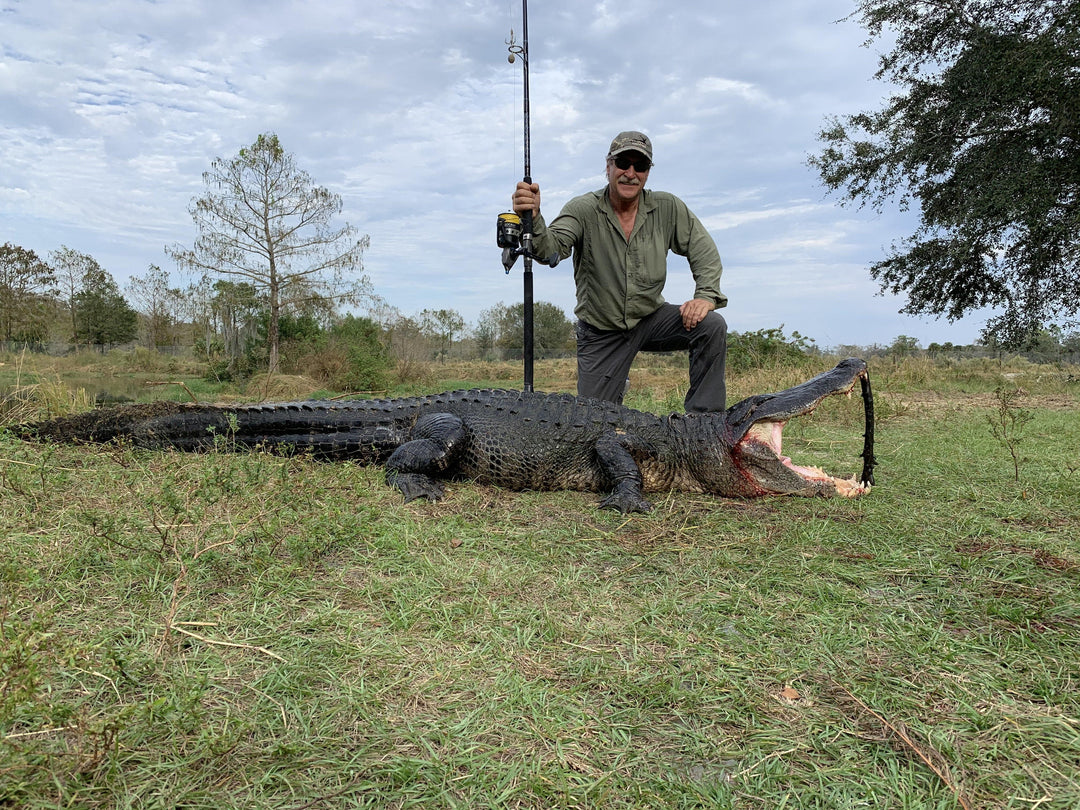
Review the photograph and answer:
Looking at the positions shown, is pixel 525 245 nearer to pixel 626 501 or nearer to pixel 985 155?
pixel 626 501

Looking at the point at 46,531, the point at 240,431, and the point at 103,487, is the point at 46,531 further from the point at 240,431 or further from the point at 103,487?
the point at 240,431

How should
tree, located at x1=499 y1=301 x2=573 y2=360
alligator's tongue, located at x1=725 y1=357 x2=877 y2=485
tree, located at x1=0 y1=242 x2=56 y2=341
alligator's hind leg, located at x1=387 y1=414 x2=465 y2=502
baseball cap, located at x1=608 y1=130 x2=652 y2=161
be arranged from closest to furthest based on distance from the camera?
alligator's tongue, located at x1=725 y1=357 x2=877 y2=485, alligator's hind leg, located at x1=387 y1=414 x2=465 y2=502, baseball cap, located at x1=608 y1=130 x2=652 y2=161, tree, located at x1=0 y1=242 x2=56 y2=341, tree, located at x1=499 y1=301 x2=573 y2=360

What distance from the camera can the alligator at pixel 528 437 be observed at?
3.14 m

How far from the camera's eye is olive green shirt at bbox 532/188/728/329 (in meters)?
4.66

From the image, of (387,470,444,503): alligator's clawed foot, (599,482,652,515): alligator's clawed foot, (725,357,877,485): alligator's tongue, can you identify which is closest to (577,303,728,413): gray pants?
(725,357,877,485): alligator's tongue

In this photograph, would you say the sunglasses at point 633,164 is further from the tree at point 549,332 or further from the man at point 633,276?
the tree at point 549,332

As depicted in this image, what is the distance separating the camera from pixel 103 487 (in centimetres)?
293

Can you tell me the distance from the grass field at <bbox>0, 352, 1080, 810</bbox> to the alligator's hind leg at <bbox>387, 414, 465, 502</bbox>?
0.37 meters

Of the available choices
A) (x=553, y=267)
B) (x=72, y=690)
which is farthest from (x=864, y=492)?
(x=72, y=690)

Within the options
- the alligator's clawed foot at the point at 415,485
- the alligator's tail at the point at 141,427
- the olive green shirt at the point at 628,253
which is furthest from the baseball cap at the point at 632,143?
the alligator's tail at the point at 141,427

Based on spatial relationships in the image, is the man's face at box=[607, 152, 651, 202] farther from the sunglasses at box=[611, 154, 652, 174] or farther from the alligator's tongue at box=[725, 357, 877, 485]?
the alligator's tongue at box=[725, 357, 877, 485]

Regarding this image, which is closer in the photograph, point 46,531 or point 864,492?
point 46,531

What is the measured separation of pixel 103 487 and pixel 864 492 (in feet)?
12.7

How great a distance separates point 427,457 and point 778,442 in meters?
1.92
